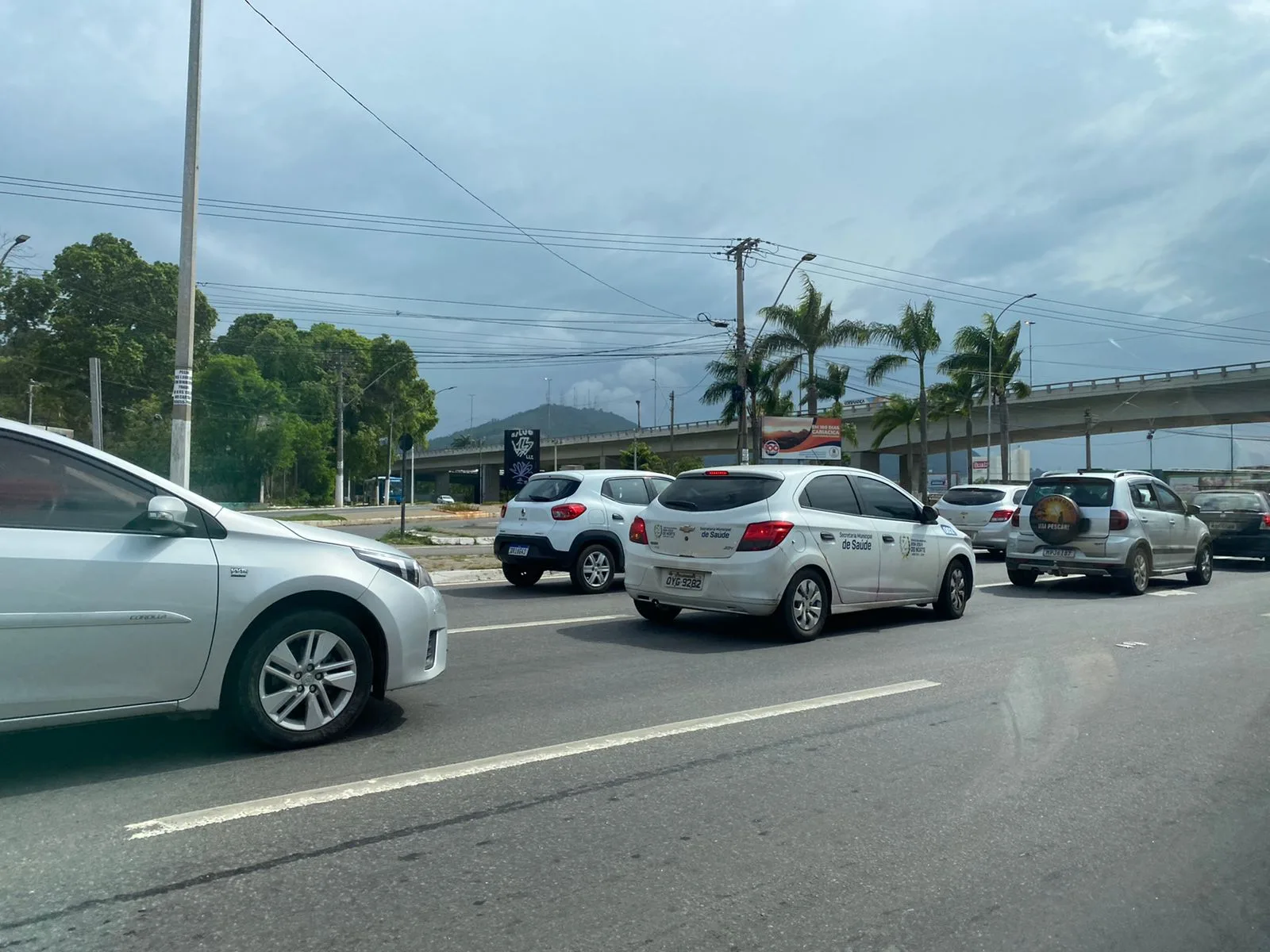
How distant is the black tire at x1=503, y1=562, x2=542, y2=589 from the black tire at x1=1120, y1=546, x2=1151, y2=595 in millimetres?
7786

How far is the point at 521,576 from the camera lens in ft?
44.5

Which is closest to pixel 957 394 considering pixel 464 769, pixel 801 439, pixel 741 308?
pixel 801 439

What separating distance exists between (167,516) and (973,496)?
17.4m

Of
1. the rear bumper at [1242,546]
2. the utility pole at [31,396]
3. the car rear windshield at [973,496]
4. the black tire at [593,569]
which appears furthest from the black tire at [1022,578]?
the utility pole at [31,396]

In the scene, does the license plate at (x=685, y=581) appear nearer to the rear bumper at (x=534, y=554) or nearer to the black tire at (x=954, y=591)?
the black tire at (x=954, y=591)

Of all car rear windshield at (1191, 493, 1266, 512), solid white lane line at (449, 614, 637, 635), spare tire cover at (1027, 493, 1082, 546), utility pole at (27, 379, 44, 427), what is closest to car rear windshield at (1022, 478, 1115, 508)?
spare tire cover at (1027, 493, 1082, 546)

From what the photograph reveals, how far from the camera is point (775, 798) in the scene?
4.53m

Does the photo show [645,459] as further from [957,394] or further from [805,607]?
[805,607]

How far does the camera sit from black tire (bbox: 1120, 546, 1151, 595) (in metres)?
12.8

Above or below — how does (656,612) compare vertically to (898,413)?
below

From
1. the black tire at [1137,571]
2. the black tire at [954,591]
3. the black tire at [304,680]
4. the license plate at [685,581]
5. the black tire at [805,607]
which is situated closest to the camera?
the black tire at [304,680]

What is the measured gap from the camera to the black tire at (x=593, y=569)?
40.7ft

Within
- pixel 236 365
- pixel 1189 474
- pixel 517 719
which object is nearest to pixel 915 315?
pixel 1189 474

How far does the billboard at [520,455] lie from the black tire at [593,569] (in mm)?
15109
